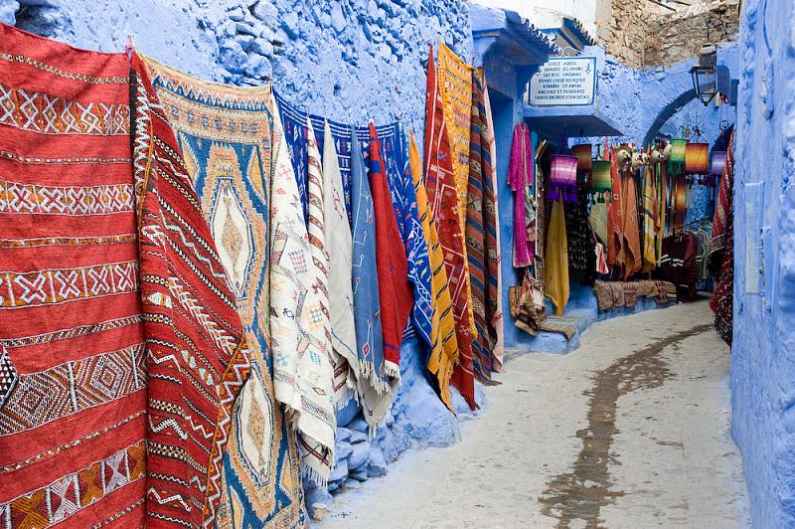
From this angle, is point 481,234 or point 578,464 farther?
point 481,234

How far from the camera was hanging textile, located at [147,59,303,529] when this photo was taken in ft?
9.21

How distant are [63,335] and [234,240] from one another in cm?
93

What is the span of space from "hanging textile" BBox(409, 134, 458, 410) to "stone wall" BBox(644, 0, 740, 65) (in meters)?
9.59

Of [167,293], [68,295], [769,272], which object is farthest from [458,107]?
[68,295]

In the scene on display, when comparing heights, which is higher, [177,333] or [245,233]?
[245,233]

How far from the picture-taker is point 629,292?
11.8m

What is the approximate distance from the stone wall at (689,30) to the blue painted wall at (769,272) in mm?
9230

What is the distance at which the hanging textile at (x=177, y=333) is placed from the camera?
237cm

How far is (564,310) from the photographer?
1020cm

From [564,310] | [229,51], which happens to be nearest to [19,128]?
[229,51]

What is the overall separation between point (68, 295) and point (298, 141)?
1.60 meters

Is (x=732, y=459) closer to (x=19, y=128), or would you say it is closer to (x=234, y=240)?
(x=234, y=240)

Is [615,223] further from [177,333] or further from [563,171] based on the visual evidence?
[177,333]

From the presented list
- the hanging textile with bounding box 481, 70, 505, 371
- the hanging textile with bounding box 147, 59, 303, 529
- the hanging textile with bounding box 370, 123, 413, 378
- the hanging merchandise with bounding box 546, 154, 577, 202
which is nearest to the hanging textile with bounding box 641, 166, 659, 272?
the hanging merchandise with bounding box 546, 154, 577, 202
